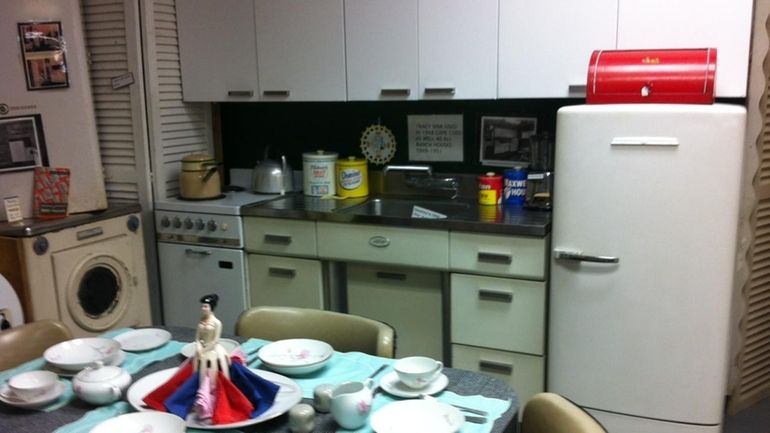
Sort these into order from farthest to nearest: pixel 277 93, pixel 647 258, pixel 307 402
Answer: pixel 277 93 < pixel 647 258 < pixel 307 402

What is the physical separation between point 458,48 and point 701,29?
0.90m

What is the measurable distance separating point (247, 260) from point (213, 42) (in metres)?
1.07

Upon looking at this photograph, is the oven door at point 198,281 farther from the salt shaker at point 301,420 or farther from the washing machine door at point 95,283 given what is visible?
the salt shaker at point 301,420

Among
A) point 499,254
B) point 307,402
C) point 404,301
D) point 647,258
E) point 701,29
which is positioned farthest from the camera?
point 404,301

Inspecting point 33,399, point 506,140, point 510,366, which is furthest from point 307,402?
point 506,140

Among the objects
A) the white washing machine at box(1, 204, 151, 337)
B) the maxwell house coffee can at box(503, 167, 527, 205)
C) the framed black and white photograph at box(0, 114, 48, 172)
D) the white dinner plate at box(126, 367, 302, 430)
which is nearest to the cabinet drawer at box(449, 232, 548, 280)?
the maxwell house coffee can at box(503, 167, 527, 205)

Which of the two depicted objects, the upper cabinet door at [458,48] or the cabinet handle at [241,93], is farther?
the cabinet handle at [241,93]

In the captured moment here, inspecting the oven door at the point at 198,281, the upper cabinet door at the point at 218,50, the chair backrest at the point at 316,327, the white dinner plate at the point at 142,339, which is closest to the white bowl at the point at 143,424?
the white dinner plate at the point at 142,339

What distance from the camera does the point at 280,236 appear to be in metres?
2.98

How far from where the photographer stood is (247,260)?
3082mm

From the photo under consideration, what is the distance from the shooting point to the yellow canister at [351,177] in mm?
3188

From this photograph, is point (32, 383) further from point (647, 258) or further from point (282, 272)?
point (647, 258)

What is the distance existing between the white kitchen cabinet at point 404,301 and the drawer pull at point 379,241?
→ 0.42 feet

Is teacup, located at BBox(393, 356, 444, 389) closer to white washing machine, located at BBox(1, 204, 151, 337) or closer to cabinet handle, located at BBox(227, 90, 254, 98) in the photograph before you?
white washing machine, located at BBox(1, 204, 151, 337)
